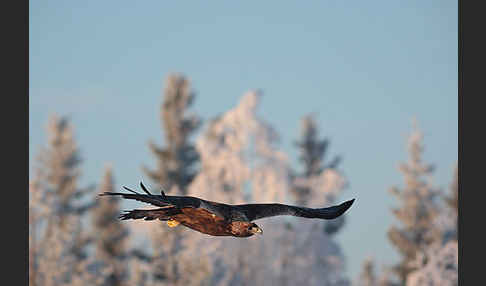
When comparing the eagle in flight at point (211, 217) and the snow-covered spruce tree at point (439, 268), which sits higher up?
the eagle in flight at point (211, 217)

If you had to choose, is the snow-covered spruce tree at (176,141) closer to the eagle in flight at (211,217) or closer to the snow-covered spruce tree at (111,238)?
the snow-covered spruce tree at (111,238)

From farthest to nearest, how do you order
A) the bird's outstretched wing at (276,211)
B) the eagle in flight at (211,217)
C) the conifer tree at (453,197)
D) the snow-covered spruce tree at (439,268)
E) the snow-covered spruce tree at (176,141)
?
the snow-covered spruce tree at (176,141) < the conifer tree at (453,197) < the snow-covered spruce tree at (439,268) < the bird's outstretched wing at (276,211) < the eagle in flight at (211,217)

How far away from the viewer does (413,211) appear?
193 feet

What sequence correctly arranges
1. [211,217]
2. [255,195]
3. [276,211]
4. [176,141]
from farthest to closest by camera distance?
[176,141] → [255,195] → [276,211] → [211,217]

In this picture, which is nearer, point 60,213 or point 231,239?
point 231,239

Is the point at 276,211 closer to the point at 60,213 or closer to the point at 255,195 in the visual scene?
the point at 255,195

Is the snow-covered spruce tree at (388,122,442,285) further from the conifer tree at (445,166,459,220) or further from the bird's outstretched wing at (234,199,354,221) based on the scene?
the bird's outstretched wing at (234,199,354,221)

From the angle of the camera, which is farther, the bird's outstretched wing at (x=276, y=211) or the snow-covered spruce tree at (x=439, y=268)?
the snow-covered spruce tree at (x=439, y=268)

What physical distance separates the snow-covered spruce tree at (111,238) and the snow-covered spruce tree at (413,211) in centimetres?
1272

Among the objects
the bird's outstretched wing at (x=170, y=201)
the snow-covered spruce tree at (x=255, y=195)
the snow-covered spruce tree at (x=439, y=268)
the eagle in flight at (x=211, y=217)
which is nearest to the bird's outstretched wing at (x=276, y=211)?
the eagle in flight at (x=211, y=217)

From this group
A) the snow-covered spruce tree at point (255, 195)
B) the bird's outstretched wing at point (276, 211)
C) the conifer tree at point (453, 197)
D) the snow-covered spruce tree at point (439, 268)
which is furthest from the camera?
the conifer tree at point (453, 197)

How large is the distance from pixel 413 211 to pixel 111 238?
14320mm

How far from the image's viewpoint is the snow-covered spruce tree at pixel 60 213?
49562 mm

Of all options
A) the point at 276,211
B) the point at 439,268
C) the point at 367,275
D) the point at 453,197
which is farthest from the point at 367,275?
the point at 276,211
